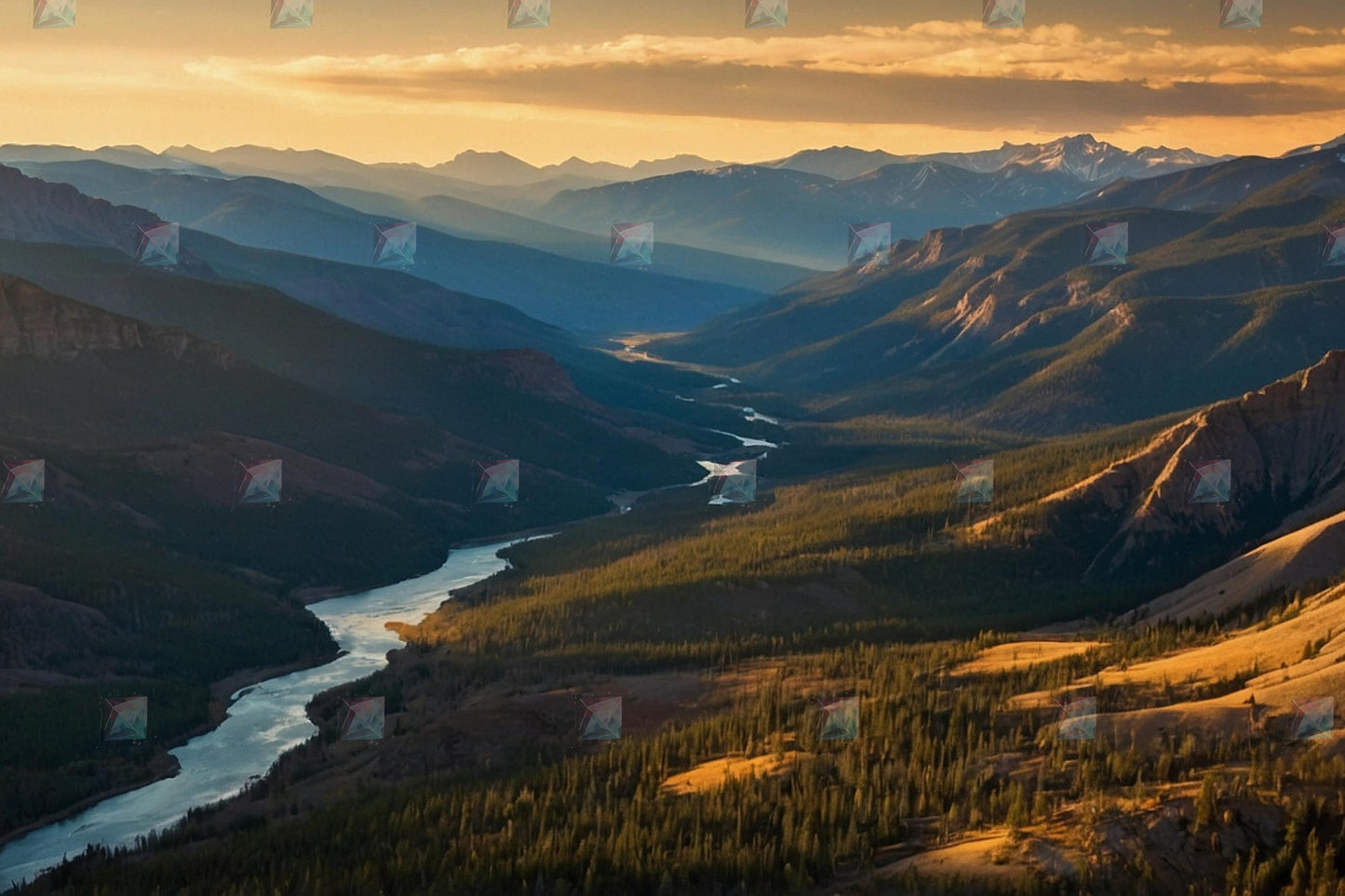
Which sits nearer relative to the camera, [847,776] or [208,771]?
[847,776]

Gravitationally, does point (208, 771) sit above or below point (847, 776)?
below

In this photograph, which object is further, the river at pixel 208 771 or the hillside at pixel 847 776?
the river at pixel 208 771

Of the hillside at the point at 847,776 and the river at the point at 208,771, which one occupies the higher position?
the hillside at the point at 847,776

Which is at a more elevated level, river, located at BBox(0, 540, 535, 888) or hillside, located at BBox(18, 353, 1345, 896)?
hillside, located at BBox(18, 353, 1345, 896)

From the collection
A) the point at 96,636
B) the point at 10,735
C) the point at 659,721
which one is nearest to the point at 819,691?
the point at 659,721

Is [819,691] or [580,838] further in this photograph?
[819,691]

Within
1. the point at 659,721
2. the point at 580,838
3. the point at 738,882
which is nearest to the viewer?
the point at 738,882

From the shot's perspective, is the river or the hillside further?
the river

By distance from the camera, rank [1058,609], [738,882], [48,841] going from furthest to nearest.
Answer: [1058,609], [48,841], [738,882]

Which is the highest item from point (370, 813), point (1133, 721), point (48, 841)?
point (1133, 721)

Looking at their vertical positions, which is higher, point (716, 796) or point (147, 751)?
point (716, 796)

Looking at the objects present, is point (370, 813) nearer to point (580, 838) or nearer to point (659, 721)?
point (580, 838)
